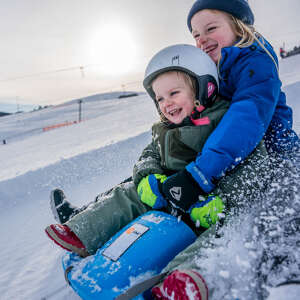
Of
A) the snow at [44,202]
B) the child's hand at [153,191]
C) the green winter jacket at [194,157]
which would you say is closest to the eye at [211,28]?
the green winter jacket at [194,157]

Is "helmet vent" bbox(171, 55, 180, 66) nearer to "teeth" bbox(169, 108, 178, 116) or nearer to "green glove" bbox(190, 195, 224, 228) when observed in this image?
"teeth" bbox(169, 108, 178, 116)

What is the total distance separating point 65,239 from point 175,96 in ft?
3.43

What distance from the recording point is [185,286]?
0.74 metres

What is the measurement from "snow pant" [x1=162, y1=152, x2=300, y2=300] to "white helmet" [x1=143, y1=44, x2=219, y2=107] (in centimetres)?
71

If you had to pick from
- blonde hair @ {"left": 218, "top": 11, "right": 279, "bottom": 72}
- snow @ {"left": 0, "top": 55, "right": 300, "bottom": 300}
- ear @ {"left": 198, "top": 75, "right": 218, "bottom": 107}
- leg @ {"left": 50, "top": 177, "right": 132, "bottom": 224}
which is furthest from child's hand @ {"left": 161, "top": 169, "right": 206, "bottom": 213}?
blonde hair @ {"left": 218, "top": 11, "right": 279, "bottom": 72}

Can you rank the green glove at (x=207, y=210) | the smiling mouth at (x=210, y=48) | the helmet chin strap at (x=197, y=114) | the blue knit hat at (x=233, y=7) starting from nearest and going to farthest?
the green glove at (x=207, y=210) → the helmet chin strap at (x=197, y=114) → the blue knit hat at (x=233, y=7) → the smiling mouth at (x=210, y=48)

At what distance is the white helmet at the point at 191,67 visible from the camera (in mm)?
1495

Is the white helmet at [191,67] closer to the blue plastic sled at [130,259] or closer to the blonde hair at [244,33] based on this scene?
the blonde hair at [244,33]

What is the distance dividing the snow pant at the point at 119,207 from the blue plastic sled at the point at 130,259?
168 millimetres

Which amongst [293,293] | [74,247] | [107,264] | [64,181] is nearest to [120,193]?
[74,247]

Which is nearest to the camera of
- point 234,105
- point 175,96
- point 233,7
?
point 234,105

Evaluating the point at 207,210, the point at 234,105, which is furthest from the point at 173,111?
the point at 207,210

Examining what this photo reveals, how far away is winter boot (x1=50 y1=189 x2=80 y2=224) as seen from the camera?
1.67m

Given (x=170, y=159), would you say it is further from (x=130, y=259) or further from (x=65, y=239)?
(x=65, y=239)
